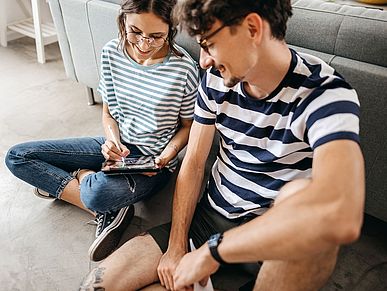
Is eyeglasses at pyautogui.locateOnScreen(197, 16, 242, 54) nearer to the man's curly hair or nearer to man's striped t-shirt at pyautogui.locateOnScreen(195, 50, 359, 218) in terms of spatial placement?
the man's curly hair

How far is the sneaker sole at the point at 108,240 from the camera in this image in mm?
1376

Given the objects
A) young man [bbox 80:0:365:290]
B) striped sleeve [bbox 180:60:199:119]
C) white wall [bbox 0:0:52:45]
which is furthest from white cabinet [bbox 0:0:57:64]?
young man [bbox 80:0:365:290]

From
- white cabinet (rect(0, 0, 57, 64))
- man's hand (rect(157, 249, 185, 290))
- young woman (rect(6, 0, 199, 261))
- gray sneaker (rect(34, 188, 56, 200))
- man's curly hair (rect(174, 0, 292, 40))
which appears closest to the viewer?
man's curly hair (rect(174, 0, 292, 40))

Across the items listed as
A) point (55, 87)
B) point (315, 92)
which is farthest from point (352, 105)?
point (55, 87)

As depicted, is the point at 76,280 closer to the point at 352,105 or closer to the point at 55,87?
the point at 352,105

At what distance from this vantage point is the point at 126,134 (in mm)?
1496

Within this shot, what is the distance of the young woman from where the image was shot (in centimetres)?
136

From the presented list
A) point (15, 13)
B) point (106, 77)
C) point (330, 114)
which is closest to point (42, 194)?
point (106, 77)

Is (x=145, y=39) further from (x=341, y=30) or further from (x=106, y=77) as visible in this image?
(x=341, y=30)

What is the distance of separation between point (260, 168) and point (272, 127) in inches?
5.3

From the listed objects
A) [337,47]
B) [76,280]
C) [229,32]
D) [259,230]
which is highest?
[229,32]

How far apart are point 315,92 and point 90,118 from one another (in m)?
1.47

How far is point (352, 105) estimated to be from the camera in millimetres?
856

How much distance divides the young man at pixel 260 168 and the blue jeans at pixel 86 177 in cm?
25
